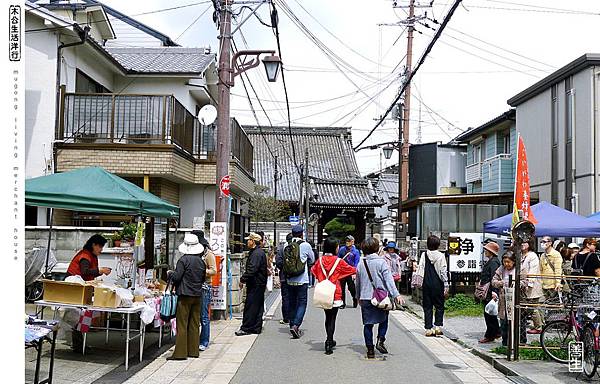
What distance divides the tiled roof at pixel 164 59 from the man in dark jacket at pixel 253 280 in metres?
9.53

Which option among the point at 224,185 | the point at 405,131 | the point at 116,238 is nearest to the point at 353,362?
the point at 224,185

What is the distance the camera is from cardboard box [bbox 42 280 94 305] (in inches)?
365

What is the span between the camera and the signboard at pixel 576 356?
9.02 meters

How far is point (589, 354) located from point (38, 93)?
540 inches

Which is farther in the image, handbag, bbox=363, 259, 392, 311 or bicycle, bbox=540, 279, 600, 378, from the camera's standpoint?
handbag, bbox=363, 259, 392, 311

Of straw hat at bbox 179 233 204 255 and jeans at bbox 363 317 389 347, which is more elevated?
straw hat at bbox 179 233 204 255

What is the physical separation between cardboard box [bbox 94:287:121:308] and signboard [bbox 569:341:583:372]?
247 inches

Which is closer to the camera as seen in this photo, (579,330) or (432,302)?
(579,330)

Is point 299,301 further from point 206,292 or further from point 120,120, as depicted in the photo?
point 120,120

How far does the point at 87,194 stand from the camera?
970 centimetres

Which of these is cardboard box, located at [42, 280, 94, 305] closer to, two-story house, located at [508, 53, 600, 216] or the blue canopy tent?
the blue canopy tent

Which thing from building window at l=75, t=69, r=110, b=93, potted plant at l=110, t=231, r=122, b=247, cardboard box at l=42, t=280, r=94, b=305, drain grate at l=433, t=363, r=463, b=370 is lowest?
drain grate at l=433, t=363, r=463, b=370

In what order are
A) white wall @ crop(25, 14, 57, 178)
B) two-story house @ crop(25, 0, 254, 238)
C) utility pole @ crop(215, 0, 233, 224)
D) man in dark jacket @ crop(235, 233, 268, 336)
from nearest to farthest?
1. man in dark jacket @ crop(235, 233, 268, 336)
2. utility pole @ crop(215, 0, 233, 224)
3. white wall @ crop(25, 14, 57, 178)
4. two-story house @ crop(25, 0, 254, 238)

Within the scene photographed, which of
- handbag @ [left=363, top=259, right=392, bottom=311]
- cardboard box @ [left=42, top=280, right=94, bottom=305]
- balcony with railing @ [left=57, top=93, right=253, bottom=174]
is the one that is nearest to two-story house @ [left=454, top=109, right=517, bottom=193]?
balcony with railing @ [left=57, top=93, right=253, bottom=174]
